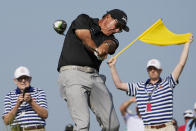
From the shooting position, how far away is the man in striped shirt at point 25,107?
36.7 ft

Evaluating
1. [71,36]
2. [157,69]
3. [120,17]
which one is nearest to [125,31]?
[120,17]

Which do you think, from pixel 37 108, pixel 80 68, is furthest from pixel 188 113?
pixel 80 68

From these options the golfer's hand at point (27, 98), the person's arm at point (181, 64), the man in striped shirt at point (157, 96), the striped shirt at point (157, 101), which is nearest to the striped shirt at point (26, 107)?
the golfer's hand at point (27, 98)

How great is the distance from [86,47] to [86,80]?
1.65 ft

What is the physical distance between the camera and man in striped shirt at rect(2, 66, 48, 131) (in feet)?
36.7

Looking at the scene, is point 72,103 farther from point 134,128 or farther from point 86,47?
point 134,128

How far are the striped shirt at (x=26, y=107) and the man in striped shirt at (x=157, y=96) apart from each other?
1415 mm

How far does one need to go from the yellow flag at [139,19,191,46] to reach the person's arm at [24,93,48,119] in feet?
7.26

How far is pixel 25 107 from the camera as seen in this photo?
37.2ft

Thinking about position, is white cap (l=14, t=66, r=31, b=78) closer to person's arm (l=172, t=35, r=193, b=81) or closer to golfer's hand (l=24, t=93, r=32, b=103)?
golfer's hand (l=24, t=93, r=32, b=103)

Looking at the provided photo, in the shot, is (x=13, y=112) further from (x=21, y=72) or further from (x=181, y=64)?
(x=181, y=64)

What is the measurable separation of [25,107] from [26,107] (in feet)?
0.06

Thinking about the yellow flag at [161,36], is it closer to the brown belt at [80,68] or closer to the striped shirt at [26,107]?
the striped shirt at [26,107]

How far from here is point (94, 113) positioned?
9.99 metres
